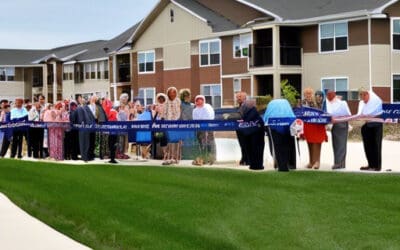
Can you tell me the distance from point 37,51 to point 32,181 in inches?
3033

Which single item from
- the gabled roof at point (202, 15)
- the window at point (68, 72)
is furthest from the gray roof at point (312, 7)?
the window at point (68, 72)

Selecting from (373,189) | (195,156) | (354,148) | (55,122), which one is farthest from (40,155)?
(373,189)

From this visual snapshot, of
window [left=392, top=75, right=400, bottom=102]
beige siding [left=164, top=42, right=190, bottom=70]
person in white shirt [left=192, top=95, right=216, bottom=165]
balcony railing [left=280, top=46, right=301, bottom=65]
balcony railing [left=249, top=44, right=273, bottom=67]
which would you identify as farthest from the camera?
beige siding [left=164, top=42, right=190, bottom=70]

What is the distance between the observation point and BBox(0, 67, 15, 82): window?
277ft

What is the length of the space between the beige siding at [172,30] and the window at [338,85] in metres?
10.2

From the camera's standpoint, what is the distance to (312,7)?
141 feet

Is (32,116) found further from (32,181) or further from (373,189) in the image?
(373,189)

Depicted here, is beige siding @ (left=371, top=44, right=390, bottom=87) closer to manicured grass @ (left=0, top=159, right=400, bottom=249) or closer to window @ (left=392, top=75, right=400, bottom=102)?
window @ (left=392, top=75, right=400, bottom=102)

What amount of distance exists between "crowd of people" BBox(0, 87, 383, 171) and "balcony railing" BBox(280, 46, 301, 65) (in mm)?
20179

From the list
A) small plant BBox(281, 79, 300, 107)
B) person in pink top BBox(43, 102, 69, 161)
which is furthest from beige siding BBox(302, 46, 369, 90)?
person in pink top BBox(43, 102, 69, 161)

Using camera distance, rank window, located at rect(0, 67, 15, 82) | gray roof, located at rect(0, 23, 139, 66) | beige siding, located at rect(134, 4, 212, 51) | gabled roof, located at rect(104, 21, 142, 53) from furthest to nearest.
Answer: window, located at rect(0, 67, 15, 82) < gray roof, located at rect(0, 23, 139, 66) < gabled roof, located at rect(104, 21, 142, 53) < beige siding, located at rect(134, 4, 212, 51)

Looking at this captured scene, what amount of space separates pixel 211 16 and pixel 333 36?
37.8 feet

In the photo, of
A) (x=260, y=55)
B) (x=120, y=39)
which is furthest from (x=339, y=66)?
(x=120, y=39)

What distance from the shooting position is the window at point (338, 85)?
39812mm
